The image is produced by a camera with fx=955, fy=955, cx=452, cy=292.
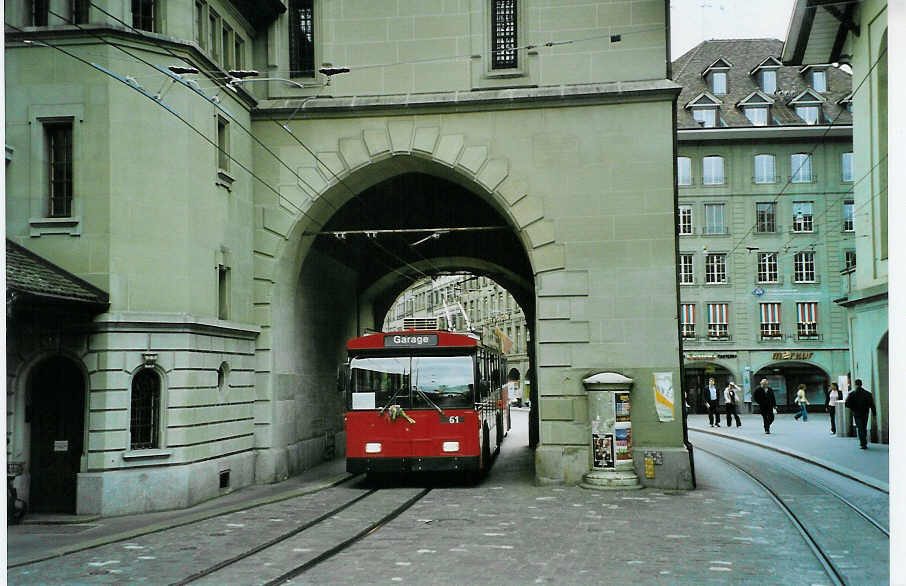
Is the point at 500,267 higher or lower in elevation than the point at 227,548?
higher

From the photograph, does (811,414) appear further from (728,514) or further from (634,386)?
(728,514)

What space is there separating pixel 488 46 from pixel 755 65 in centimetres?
3511

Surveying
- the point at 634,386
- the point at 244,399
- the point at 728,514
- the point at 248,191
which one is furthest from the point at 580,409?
the point at 248,191

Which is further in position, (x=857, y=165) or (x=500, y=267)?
(x=500, y=267)

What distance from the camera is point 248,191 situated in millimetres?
19688

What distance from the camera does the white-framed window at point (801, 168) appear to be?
141 feet

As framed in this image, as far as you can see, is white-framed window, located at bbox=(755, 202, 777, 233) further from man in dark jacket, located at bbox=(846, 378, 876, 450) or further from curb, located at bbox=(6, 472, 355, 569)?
curb, located at bbox=(6, 472, 355, 569)

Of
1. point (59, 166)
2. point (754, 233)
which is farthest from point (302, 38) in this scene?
point (754, 233)

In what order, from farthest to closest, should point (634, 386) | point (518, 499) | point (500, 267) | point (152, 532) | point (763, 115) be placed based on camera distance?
point (763, 115), point (500, 267), point (634, 386), point (518, 499), point (152, 532)

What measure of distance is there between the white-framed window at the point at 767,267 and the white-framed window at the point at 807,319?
204 centimetres

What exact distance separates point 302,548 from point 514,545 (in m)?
2.61

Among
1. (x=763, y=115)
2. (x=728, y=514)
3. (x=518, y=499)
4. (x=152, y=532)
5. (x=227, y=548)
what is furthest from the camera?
(x=763, y=115)

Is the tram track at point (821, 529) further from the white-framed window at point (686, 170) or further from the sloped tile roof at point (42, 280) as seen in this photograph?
the white-framed window at point (686, 170)

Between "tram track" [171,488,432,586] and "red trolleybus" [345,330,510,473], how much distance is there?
1799 mm
